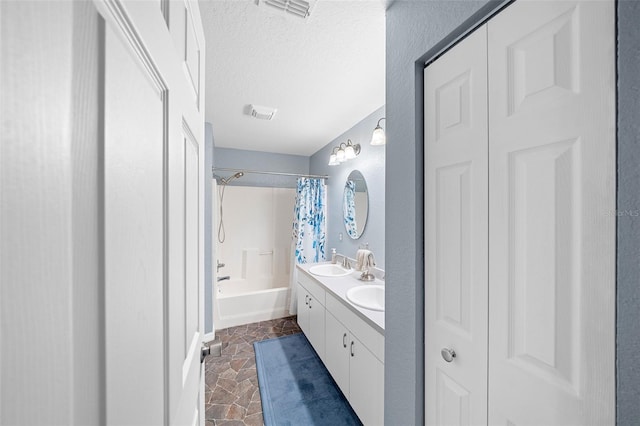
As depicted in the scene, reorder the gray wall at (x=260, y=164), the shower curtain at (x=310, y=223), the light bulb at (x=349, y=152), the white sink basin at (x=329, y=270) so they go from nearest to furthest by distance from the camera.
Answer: the light bulb at (x=349, y=152) → the white sink basin at (x=329, y=270) → the shower curtain at (x=310, y=223) → the gray wall at (x=260, y=164)

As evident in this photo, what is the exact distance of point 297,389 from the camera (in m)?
1.88

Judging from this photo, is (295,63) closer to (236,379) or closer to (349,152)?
(349,152)

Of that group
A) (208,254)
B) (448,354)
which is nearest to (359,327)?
(448,354)

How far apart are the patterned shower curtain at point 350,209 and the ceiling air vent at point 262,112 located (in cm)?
106

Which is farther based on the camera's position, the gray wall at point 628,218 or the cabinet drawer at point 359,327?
the cabinet drawer at point 359,327

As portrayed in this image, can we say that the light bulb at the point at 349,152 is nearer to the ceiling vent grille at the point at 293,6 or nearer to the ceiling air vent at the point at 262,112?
the ceiling air vent at the point at 262,112

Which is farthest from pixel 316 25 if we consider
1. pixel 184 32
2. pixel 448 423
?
pixel 448 423

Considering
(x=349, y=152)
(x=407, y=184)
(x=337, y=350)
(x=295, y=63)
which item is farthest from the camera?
(x=349, y=152)

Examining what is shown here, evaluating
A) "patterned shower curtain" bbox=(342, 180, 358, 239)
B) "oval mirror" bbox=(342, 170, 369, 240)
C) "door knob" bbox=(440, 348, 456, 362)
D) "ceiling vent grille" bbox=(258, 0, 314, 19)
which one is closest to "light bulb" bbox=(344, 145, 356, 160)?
"oval mirror" bbox=(342, 170, 369, 240)

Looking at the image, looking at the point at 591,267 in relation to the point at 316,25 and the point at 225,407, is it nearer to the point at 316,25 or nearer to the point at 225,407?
the point at 316,25

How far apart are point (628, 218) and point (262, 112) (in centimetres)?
225

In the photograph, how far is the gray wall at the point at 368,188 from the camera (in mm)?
2234

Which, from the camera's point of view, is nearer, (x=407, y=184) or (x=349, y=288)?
(x=407, y=184)

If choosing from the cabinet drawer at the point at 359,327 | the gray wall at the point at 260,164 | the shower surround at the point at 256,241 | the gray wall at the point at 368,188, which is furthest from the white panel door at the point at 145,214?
the gray wall at the point at 260,164
